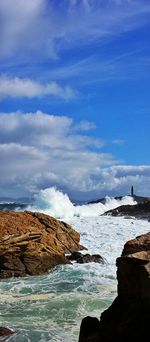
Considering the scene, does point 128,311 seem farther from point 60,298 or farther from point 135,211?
point 135,211

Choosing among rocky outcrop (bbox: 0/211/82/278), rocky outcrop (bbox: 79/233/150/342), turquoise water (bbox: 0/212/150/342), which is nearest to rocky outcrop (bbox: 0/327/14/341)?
turquoise water (bbox: 0/212/150/342)

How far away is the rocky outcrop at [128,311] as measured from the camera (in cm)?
696

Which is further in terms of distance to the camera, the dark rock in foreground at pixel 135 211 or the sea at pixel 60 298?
the dark rock in foreground at pixel 135 211

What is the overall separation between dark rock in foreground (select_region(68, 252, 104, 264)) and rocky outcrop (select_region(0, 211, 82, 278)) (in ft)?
1.21

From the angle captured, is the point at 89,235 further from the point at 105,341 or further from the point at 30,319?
the point at 105,341

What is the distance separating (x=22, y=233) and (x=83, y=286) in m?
4.67

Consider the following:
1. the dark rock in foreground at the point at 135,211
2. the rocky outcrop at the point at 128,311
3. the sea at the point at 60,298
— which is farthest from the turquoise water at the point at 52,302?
the dark rock in foreground at the point at 135,211

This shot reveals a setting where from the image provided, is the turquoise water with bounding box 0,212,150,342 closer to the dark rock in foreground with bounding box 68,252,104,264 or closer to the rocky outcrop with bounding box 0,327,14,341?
the rocky outcrop with bounding box 0,327,14,341

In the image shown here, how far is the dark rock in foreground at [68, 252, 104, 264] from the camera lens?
61.5 ft

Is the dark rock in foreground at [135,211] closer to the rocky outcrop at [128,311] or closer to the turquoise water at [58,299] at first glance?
the turquoise water at [58,299]

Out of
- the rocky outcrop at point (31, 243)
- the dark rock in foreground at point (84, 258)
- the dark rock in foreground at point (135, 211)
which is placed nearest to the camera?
the rocky outcrop at point (31, 243)

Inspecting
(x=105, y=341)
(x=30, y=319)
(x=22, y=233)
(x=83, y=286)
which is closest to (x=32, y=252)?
(x=22, y=233)

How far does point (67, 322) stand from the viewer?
435 inches

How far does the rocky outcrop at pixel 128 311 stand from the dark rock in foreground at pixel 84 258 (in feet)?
35.4
